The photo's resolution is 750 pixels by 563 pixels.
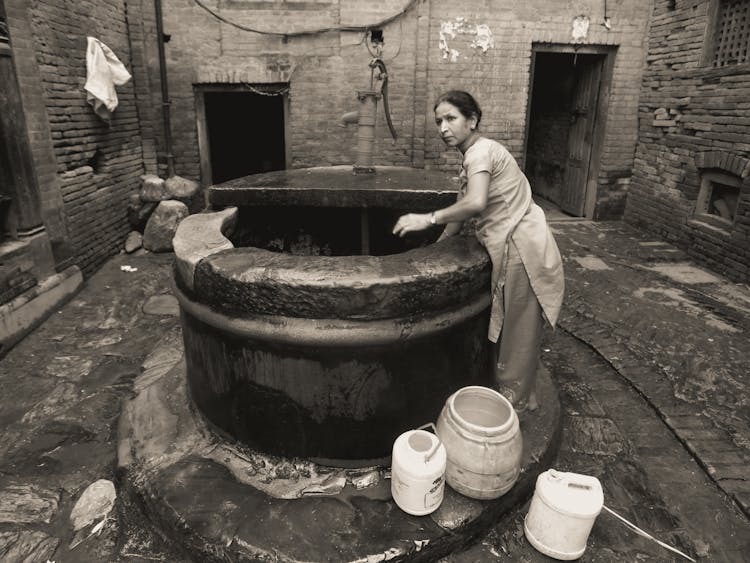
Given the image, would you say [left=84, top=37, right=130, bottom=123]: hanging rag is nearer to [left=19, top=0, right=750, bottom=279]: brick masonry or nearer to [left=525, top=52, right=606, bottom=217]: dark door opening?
Result: [left=19, top=0, right=750, bottom=279]: brick masonry

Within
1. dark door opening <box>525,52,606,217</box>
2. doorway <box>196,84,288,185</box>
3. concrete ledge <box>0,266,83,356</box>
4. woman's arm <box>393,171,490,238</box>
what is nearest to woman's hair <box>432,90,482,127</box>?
woman's arm <box>393,171,490,238</box>

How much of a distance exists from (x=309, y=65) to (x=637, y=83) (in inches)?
200

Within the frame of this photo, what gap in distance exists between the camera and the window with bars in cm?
631

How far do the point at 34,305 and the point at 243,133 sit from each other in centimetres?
732

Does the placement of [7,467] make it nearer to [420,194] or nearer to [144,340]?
[144,340]

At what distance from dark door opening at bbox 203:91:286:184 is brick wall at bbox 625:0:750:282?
6.80 m

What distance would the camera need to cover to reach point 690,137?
709cm

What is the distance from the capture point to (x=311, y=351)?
2.45m

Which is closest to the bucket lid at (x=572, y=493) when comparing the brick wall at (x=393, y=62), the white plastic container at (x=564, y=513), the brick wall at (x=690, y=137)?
the white plastic container at (x=564, y=513)

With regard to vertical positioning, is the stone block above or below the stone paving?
above

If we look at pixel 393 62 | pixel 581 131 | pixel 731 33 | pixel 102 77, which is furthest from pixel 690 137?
pixel 102 77

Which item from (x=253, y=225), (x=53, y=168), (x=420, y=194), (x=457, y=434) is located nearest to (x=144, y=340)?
(x=253, y=225)

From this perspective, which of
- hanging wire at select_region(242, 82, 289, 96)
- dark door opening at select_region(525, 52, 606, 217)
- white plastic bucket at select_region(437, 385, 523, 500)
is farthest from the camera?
dark door opening at select_region(525, 52, 606, 217)

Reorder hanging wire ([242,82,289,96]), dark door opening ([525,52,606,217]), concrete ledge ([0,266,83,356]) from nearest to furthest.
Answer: concrete ledge ([0,266,83,356])
hanging wire ([242,82,289,96])
dark door opening ([525,52,606,217])
